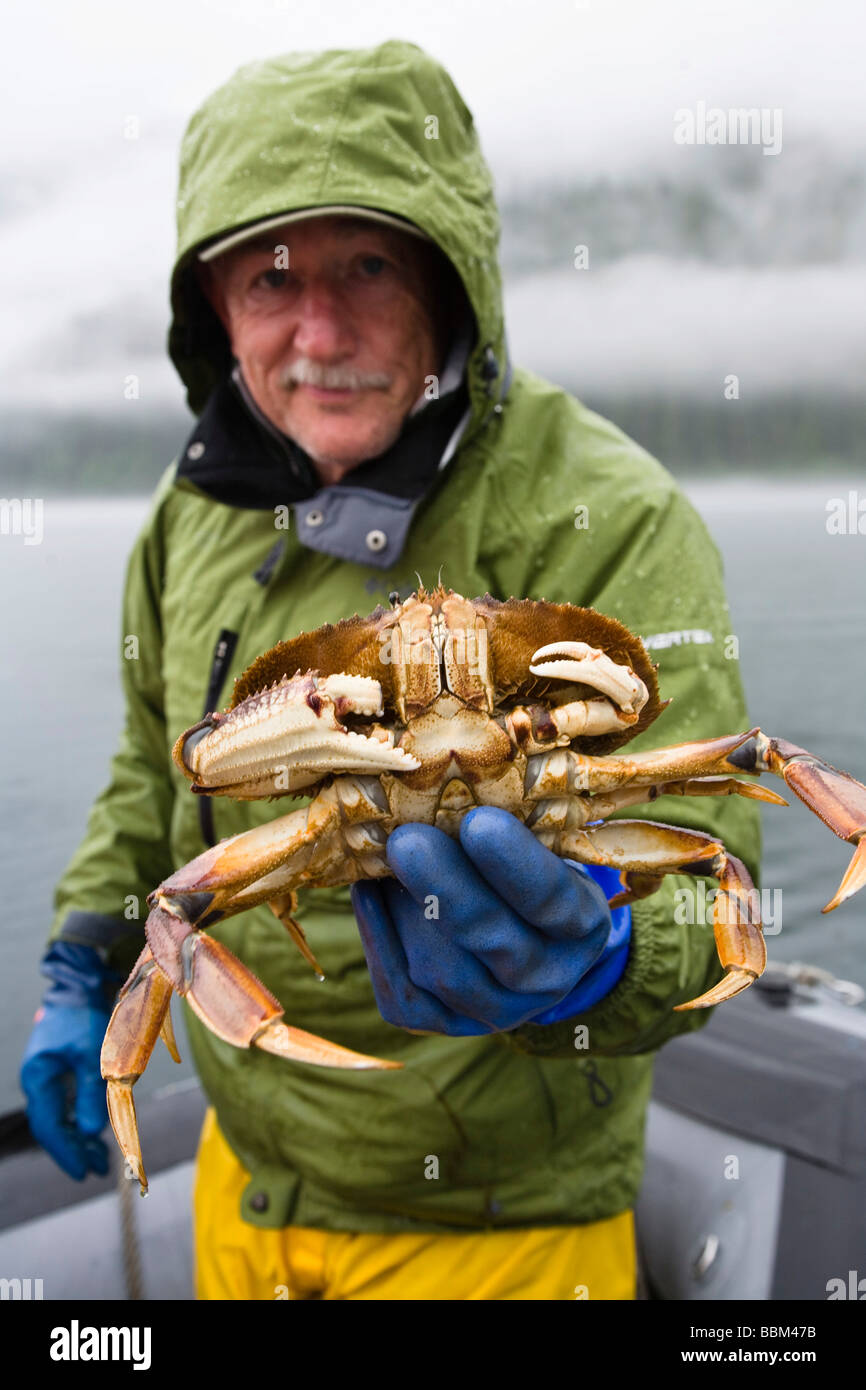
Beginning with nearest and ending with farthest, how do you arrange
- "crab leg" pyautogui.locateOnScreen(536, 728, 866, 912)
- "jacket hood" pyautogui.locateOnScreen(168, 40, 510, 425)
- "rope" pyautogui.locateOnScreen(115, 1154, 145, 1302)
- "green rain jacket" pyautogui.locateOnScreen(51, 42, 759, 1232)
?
"crab leg" pyautogui.locateOnScreen(536, 728, 866, 912) < "green rain jacket" pyautogui.locateOnScreen(51, 42, 759, 1232) < "jacket hood" pyautogui.locateOnScreen(168, 40, 510, 425) < "rope" pyautogui.locateOnScreen(115, 1154, 145, 1302)

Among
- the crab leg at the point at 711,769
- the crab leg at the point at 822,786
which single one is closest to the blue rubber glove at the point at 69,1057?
the crab leg at the point at 711,769

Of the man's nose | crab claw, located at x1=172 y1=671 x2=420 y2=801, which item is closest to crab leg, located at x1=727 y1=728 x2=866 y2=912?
crab claw, located at x1=172 y1=671 x2=420 y2=801

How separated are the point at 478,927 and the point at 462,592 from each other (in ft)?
2.71

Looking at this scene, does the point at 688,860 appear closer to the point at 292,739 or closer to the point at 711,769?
the point at 711,769

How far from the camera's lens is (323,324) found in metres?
2.31

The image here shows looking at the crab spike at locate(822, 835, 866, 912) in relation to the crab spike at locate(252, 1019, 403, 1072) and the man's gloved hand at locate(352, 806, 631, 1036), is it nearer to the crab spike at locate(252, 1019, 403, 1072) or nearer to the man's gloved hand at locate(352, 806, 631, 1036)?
the man's gloved hand at locate(352, 806, 631, 1036)

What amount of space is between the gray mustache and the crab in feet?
2.89

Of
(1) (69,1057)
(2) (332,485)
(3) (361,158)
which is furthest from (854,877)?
(1) (69,1057)

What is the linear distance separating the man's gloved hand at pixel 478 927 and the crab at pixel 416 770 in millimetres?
82

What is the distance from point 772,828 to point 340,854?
4882 mm

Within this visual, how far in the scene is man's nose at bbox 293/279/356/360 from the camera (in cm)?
230

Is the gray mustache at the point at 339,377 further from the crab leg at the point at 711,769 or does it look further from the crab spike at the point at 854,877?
the crab spike at the point at 854,877

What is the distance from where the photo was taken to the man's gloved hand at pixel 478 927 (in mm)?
1609

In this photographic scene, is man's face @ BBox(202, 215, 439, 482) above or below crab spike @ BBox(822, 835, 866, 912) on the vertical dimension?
above
